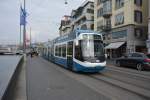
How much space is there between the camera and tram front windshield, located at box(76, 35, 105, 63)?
57.2 feet

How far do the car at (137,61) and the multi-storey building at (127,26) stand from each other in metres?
18.7

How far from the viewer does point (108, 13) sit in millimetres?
54281

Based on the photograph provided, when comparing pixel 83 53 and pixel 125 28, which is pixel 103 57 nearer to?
pixel 83 53

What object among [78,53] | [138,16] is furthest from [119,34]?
[78,53]

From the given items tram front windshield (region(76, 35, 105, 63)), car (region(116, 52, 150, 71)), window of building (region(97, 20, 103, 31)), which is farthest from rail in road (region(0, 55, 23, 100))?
window of building (region(97, 20, 103, 31))

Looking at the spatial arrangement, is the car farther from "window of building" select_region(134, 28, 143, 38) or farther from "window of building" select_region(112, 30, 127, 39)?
"window of building" select_region(112, 30, 127, 39)

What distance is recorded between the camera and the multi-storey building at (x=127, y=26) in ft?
150

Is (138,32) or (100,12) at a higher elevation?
(100,12)

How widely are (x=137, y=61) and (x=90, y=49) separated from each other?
28.1ft

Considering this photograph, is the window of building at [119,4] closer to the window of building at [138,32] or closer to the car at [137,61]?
the window of building at [138,32]

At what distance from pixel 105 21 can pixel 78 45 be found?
130ft

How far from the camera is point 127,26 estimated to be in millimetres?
45969

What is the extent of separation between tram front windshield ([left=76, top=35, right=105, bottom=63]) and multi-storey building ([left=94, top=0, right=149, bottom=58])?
2833 cm

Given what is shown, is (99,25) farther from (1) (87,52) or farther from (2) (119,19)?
(1) (87,52)
